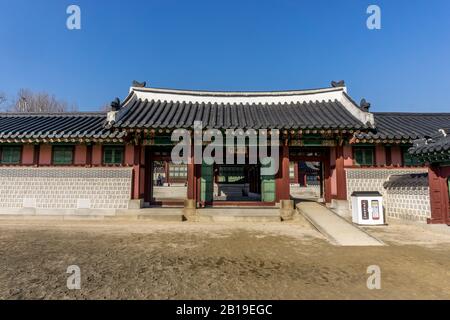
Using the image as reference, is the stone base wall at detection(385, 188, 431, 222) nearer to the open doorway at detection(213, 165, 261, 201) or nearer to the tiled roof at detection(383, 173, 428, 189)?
the tiled roof at detection(383, 173, 428, 189)

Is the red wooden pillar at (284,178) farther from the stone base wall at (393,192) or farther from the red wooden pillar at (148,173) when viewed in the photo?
the red wooden pillar at (148,173)

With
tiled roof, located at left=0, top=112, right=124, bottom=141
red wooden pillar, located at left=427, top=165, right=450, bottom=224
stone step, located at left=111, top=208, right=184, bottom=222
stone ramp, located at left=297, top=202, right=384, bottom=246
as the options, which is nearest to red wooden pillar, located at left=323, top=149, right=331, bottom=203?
stone ramp, located at left=297, top=202, right=384, bottom=246

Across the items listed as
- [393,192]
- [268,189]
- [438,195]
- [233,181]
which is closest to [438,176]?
[438,195]

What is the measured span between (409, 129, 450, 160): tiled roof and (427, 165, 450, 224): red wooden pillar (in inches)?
22.6

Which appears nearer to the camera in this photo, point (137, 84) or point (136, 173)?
point (136, 173)

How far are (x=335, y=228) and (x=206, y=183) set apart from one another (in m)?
5.50

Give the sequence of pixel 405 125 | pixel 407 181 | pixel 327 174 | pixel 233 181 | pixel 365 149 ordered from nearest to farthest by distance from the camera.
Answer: pixel 407 181 < pixel 365 149 < pixel 327 174 < pixel 405 125 < pixel 233 181

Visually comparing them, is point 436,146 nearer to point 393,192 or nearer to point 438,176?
point 438,176

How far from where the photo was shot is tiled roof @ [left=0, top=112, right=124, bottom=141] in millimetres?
10367

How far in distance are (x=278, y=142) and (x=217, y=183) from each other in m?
13.6

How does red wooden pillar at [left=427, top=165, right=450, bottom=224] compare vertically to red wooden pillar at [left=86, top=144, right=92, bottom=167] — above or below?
below

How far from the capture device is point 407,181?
9.59 meters
